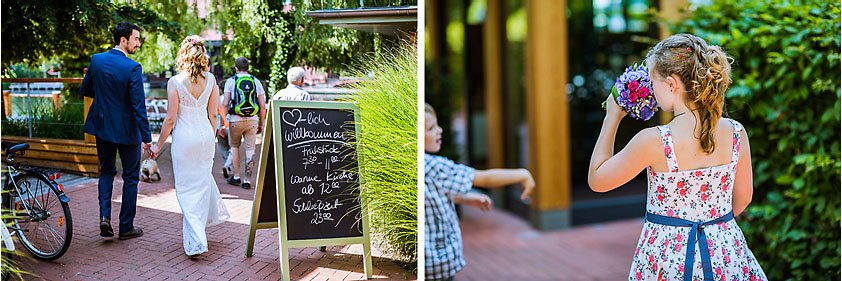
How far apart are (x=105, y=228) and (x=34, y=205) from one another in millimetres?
329

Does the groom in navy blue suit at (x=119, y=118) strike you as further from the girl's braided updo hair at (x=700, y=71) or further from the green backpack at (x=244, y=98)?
the girl's braided updo hair at (x=700, y=71)

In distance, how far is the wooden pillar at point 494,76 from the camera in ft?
19.7

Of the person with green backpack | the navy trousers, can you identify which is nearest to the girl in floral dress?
the person with green backpack

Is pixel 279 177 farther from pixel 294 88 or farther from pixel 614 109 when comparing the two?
pixel 614 109

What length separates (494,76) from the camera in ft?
19.9

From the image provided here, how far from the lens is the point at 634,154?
2.01 m

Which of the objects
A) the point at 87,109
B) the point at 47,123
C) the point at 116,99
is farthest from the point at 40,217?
the point at 116,99

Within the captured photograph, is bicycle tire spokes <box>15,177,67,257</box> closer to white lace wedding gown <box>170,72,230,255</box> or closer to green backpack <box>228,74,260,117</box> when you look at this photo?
white lace wedding gown <box>170,72,230,255</box>

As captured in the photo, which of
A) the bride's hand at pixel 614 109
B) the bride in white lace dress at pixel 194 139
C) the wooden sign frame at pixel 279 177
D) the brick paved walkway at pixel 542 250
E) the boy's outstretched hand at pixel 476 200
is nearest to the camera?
the bride's hand at pixel 614 109

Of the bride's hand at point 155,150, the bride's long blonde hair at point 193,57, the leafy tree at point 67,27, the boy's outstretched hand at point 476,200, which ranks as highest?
the leafy tree at point 67,27

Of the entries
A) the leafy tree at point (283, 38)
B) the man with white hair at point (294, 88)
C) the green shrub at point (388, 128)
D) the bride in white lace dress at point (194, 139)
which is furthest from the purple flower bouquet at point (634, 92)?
the bride in white lace dress at point (194, 139)

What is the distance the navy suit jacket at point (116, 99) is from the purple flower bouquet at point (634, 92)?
1857 millimetres

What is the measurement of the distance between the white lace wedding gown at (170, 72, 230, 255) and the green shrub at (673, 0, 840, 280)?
93.9 inches

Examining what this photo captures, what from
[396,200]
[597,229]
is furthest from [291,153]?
[597,229]
